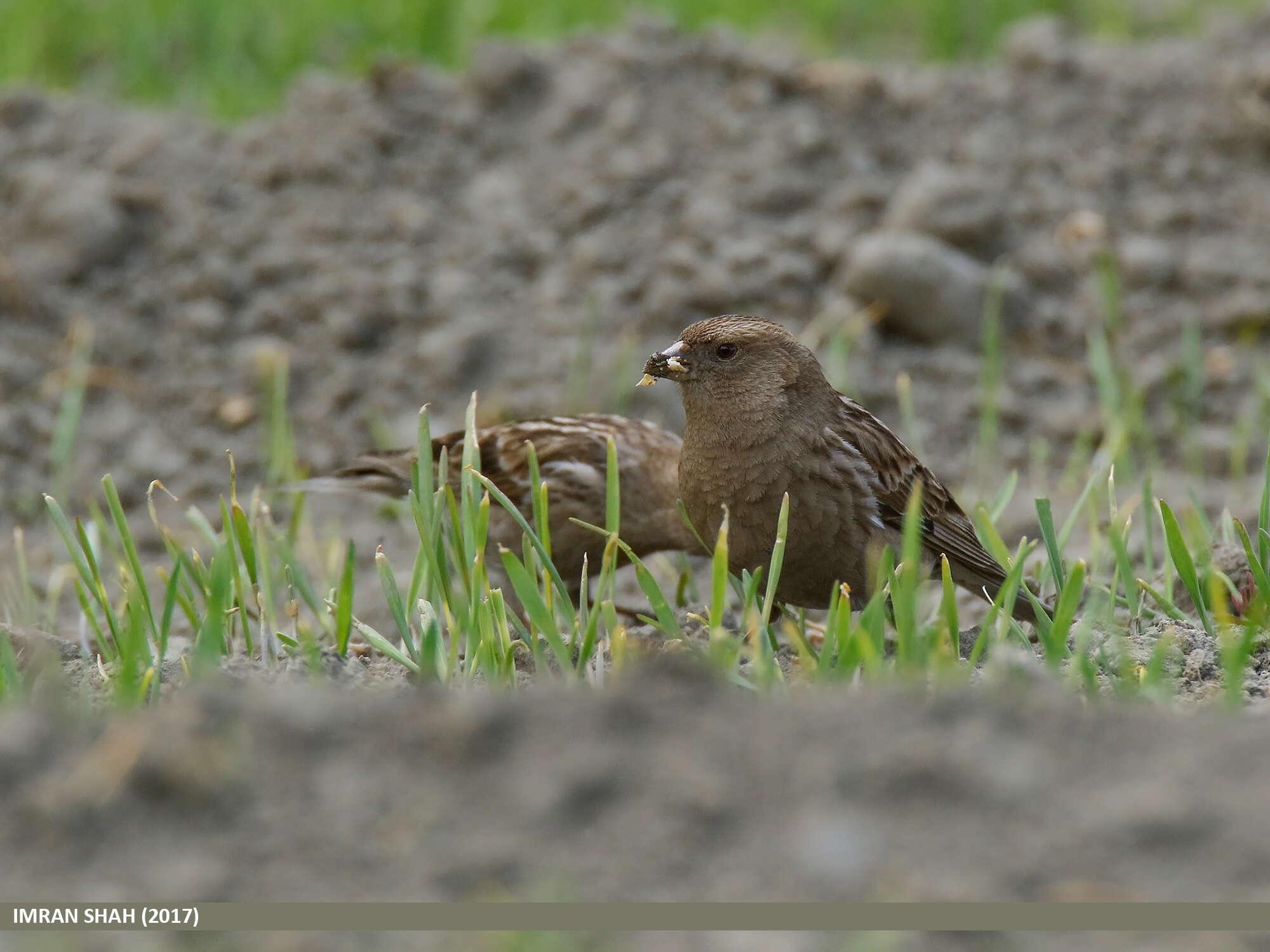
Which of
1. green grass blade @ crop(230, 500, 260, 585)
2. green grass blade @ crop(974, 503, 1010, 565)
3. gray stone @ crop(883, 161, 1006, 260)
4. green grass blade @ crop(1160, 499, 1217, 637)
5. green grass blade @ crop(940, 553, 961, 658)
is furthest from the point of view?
gray stone @ crop(883, 161, 1006, 260)

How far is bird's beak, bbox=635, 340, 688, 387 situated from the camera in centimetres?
451

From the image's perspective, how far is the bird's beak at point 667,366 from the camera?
4.51 m

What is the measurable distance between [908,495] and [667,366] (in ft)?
2.67

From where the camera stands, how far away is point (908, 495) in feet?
15.1

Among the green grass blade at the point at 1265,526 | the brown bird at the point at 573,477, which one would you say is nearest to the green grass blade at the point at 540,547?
the brown bird at the point at 573,477

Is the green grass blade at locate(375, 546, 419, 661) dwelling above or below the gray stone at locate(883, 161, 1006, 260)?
below

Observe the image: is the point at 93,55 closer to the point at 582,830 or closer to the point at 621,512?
the point at 621,512

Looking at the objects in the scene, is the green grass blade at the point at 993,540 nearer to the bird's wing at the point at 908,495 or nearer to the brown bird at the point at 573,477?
the bird's wing at the point at 908,495

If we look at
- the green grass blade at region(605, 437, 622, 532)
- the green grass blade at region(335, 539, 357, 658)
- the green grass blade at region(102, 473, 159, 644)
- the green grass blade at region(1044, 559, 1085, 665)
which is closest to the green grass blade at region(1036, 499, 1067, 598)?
the green grass blade at region(1044, 559, 1085, 665)

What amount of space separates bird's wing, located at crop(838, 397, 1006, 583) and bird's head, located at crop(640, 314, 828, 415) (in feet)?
0.71

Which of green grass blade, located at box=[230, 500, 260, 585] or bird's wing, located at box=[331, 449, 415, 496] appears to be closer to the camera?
green grass blade, located at box=[230, 500, 260, 585]

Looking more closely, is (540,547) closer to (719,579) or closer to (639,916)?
(719,579)

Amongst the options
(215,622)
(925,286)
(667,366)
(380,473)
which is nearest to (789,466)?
(667,366)

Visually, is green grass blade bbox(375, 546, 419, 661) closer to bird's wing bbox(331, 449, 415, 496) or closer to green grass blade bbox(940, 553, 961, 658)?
green grass blade bbox(940, 553, 961, 658)
